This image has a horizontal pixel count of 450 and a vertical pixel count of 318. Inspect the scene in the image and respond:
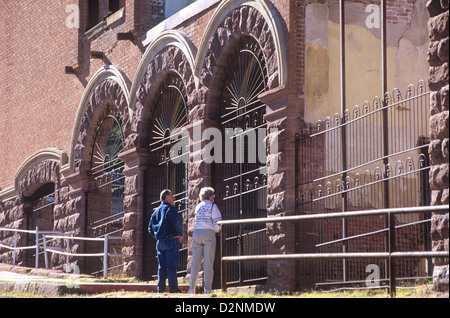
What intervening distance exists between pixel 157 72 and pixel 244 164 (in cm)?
334

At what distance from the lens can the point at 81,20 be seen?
21.8 m

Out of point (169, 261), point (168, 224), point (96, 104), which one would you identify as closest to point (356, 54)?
point (168, 224)

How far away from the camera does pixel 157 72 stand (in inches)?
709

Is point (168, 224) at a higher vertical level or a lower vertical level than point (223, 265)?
higher

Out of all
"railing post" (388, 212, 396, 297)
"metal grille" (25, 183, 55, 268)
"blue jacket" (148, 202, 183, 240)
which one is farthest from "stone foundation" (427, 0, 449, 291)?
"metal grille" (25, 183, 55, 268)

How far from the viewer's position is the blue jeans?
12984 mm

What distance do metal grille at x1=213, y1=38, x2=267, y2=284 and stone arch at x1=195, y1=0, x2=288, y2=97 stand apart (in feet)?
0.95

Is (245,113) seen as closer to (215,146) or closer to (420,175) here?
(215,146)

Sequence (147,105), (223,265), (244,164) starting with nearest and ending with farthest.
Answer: (223,265)
(244,164)
(147,105)

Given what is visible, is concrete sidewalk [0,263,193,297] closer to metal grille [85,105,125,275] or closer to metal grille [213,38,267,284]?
metal grille [213,38,267,284]

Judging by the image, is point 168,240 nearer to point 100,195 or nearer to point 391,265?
point 391,265

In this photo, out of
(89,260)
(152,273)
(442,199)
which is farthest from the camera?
(89,260)

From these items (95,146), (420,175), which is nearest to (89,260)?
(95,146)
